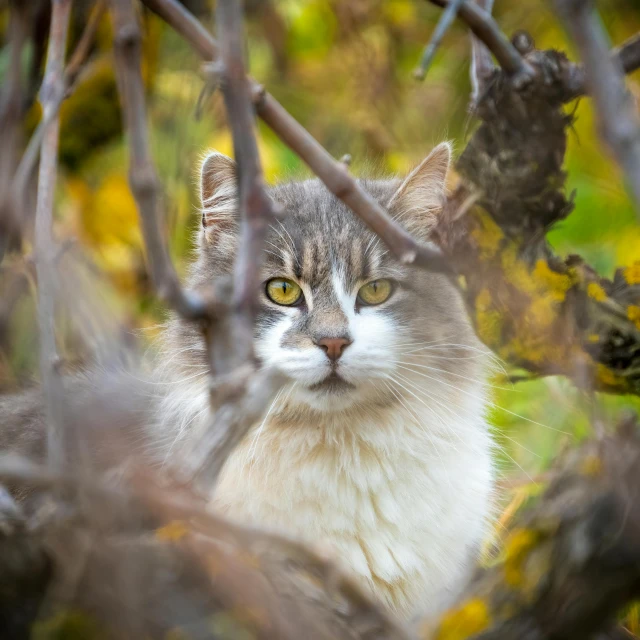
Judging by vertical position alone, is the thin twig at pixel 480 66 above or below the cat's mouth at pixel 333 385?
above

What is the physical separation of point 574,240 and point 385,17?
1.83m

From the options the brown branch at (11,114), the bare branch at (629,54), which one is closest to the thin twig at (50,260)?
the brown branch at (11,114)

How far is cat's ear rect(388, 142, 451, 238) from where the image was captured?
2.41 m

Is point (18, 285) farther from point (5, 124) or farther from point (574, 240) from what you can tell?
point (574, 240)

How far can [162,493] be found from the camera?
36.5 inches

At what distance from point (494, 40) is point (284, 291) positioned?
92 cm

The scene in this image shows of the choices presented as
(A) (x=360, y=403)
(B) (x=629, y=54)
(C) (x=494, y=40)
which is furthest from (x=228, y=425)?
(B) (x=629, y=54)

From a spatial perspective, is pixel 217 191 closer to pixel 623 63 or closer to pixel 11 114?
pixel 11 114

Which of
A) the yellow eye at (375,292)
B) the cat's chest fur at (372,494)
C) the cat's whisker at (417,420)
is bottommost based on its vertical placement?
the cat's chest fur at (372,494)

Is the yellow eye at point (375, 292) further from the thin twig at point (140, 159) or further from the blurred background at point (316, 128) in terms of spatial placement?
the thin twig at point (140, 159)

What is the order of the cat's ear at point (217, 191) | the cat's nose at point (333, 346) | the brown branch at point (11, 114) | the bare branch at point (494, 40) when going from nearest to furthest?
the brown branch at point (11, 114), the bare branch at point (494, 40), the cat's nose at point (333, 346), the cat's ear at point (217, 191)

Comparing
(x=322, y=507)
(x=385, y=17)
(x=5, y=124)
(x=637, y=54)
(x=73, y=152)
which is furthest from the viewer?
(x=385, y=17)

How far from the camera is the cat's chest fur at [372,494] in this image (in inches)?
84.0

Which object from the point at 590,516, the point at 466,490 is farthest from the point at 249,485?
the point at 590,516
